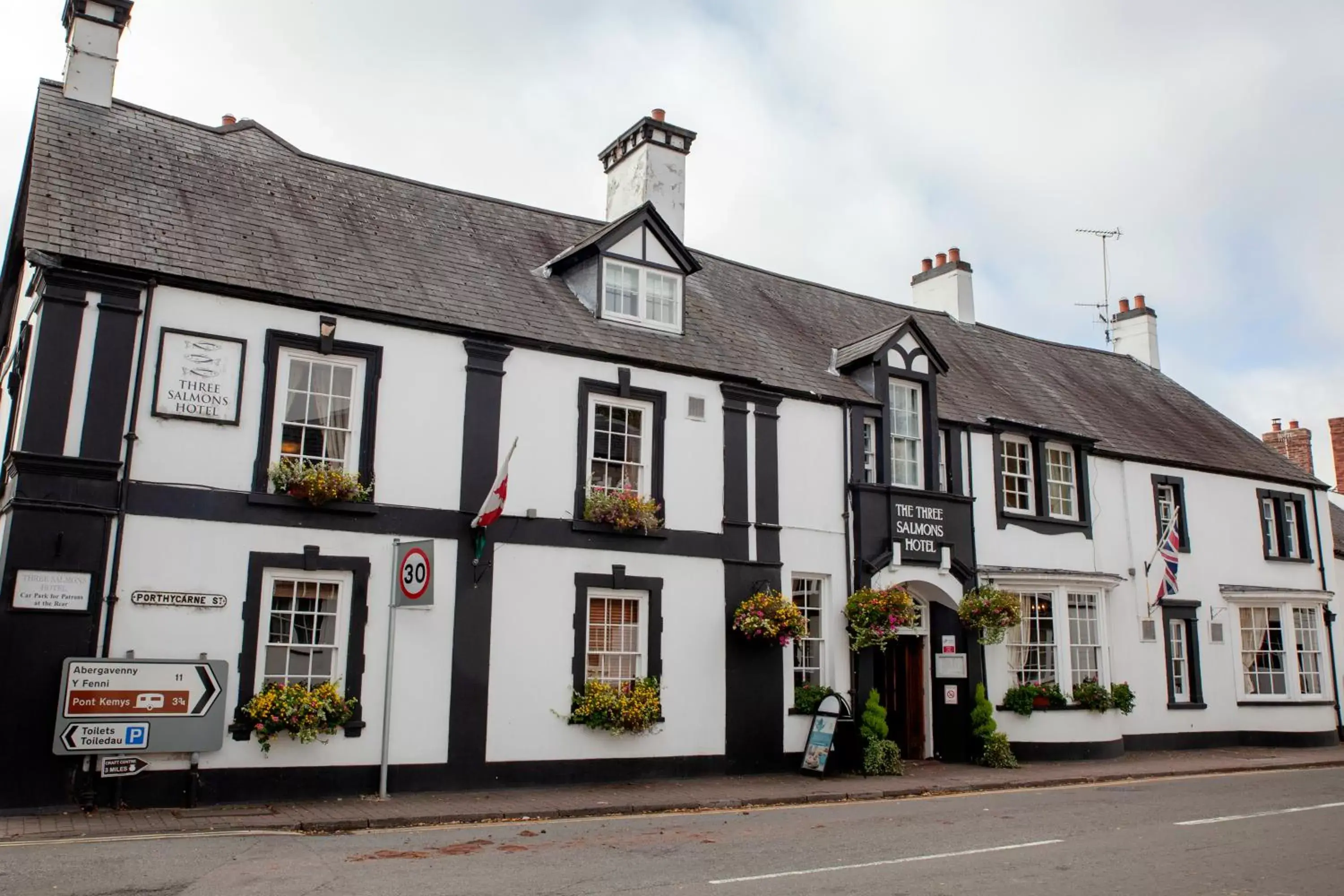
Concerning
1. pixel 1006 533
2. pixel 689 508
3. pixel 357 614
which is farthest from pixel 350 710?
pixel 1006 533

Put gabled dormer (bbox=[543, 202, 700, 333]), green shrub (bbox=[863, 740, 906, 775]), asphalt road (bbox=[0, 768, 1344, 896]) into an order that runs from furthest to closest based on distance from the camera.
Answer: gabled dormer (bbox=[543, 202, 700, 333]), green shrub (bbox=[863, 740, 906, 775]), asphalt road (bbox=[0, 768, 1344, 896])

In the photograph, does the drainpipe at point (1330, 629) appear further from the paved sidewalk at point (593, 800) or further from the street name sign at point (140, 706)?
the street name sign at point (140, 706)

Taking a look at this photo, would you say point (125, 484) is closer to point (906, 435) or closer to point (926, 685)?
point (906, 435)

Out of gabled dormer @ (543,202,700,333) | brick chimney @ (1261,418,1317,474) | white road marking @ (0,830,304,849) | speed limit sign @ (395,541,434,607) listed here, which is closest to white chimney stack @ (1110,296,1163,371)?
brick chimney @ (1261,418,1317,474)

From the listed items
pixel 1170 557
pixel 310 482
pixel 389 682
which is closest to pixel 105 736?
pixel 389 682

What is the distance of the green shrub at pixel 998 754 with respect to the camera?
1878 centimetres

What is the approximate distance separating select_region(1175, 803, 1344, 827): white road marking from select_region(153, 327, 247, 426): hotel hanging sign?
486 inches

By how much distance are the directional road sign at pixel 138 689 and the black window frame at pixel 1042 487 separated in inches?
564

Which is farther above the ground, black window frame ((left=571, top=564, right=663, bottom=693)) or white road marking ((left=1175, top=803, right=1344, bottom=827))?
black window frame ((left=571, top=564, right=663, bottom=693))

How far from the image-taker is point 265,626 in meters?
13.5

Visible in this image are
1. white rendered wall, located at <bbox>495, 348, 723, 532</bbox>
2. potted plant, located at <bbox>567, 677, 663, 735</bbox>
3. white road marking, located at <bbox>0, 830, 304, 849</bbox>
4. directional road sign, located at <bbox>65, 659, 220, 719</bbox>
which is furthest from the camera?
white rendered wall, located at <bbox>495, 348, 723, 532</bbox>

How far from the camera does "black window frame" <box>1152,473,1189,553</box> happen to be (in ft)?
78.3

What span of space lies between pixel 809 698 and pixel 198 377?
403 inches

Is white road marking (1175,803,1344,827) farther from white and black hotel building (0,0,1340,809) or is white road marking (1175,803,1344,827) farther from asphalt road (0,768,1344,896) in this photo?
white and black hotel building (0,0,1340,809)
